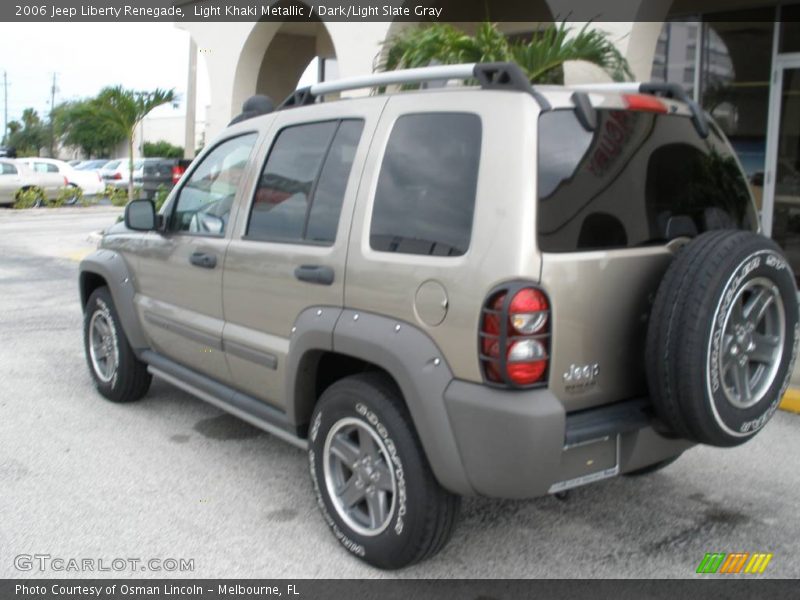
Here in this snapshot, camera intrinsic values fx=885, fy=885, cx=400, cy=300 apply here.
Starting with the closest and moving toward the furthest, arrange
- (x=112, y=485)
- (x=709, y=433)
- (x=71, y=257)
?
(x=709, y=433), (x=112, y=485), (x=71, y=257)

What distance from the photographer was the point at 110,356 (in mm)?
5938

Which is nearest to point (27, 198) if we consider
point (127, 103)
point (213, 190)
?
point (127, 103)

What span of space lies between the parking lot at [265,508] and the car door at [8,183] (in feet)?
68.3

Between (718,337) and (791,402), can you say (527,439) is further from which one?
(791,402)

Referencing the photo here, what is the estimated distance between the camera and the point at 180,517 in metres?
4.19

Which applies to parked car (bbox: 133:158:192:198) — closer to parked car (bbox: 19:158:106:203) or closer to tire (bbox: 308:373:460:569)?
parked car (bbox: 19:158:106:203)

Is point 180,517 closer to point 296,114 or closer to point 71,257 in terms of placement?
point 296,114

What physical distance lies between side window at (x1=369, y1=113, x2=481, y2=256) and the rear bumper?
1.87 feet

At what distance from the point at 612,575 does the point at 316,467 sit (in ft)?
4.39

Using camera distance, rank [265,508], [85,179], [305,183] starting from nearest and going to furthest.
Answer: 1. [305,183]
2. [265,508]
3. [85,179]

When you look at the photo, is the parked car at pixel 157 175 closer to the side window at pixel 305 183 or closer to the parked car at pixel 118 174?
the side window at pixel 305 183

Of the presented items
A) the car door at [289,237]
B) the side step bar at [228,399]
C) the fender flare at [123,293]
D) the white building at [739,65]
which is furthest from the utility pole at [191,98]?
the car door at [289,237]

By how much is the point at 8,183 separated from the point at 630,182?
24.5m

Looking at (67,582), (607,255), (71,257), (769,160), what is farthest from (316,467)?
(71,257)
